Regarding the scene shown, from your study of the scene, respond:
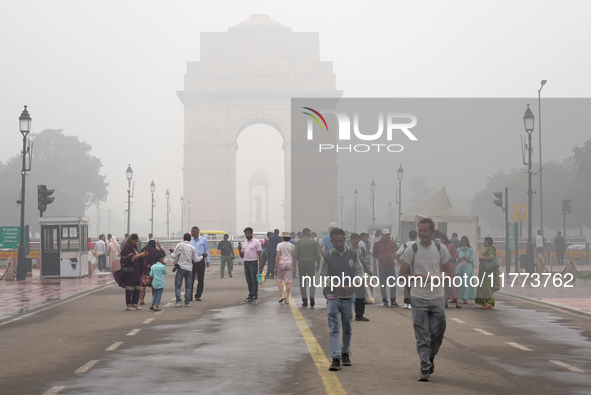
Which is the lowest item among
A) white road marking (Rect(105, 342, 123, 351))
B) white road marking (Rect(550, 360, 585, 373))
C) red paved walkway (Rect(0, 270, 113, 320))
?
red paved walkway (Rect(0, 270, 113, 320))

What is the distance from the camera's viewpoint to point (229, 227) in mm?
88125

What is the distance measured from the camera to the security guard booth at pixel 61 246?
29859 millimetres

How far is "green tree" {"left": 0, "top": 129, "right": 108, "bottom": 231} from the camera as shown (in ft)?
306

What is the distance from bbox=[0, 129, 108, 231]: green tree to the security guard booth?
64.4m

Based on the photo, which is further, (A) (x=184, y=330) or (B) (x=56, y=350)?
(A) (x=184, y=330)

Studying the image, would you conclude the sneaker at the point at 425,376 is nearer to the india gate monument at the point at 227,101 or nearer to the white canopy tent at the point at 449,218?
the white canopy tent at the point at 449,218

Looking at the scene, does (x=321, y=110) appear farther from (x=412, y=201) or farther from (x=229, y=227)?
(x=412, y=201)

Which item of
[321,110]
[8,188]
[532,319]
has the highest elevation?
[321,110]

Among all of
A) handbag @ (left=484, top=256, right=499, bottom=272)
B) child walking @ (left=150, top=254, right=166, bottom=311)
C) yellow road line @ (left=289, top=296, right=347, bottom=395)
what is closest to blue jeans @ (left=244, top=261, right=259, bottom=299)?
child walking @ (left=150, top=254, right=166, bottom=311)

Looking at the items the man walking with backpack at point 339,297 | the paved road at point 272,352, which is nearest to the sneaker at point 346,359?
the man walking with backpack at point 339,297

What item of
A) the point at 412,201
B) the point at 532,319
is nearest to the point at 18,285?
the point at 532,319

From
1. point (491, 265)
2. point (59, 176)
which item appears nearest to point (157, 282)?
point (491, 265)

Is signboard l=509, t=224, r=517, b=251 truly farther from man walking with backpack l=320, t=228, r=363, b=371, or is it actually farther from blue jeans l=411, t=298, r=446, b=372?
blue jeans l=411, t=298, r=446, b=372

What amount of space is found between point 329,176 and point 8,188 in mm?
37260
